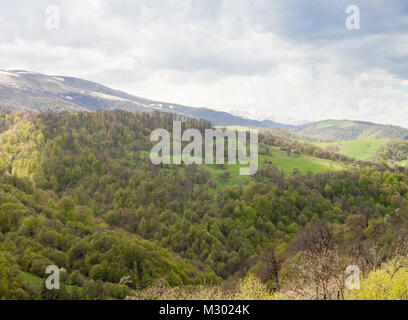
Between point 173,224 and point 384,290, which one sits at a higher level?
point 384,290

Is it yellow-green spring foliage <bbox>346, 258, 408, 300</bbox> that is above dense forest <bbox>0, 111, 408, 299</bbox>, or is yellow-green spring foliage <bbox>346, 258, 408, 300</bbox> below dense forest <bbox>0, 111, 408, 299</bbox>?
above

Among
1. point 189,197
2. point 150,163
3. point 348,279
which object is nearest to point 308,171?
point 189,197

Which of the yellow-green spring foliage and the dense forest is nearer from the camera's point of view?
the yellow-green spring foliage

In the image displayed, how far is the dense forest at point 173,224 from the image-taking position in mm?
54334

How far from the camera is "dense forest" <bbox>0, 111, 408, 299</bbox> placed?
5433 cm

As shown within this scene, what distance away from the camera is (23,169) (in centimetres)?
17538

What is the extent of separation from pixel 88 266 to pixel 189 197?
82.8 meters

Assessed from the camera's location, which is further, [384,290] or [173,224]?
[173,224]

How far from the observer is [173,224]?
440 feet

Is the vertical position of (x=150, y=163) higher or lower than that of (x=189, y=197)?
higher

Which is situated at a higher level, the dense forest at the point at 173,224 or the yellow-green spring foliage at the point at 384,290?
the yellow-green spring foliage at the point at 384,290

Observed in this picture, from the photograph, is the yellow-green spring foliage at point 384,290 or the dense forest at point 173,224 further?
the dense forest at point 173,224

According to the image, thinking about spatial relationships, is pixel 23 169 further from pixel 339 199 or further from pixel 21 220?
pixel 339 199
